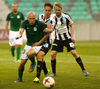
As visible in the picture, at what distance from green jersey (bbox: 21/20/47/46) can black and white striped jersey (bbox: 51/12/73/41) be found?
0.94 m

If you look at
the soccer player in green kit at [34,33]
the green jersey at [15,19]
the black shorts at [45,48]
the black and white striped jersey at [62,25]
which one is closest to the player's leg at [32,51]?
the soccer player in green kit at [34,33]

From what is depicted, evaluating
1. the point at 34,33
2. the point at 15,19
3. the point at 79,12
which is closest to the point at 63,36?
the point at 34,33

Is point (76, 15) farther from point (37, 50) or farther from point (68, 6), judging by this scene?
point (37, 50)

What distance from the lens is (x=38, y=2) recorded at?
3100 centimetres

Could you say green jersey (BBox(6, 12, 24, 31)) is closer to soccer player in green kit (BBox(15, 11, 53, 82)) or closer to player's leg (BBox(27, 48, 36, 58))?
Result: soccer player in green kit (BBox(15, 11, 53, 82))

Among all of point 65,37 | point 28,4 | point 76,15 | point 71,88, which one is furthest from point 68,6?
point 71,88

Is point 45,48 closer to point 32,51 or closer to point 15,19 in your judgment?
point 32,51

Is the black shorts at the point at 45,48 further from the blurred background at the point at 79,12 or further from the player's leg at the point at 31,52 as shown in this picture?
the blurred background at the point at 79,12

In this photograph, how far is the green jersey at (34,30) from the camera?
691 centimetres

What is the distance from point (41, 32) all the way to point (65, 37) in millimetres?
1298

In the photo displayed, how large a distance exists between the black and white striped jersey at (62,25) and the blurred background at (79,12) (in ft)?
57.9

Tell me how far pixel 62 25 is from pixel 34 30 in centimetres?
139

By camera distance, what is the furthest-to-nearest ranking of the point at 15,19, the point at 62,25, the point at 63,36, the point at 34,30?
the point at 15,19
the point at 63,36
the point at 62,25
the point at 34,30

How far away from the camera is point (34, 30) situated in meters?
6.95
